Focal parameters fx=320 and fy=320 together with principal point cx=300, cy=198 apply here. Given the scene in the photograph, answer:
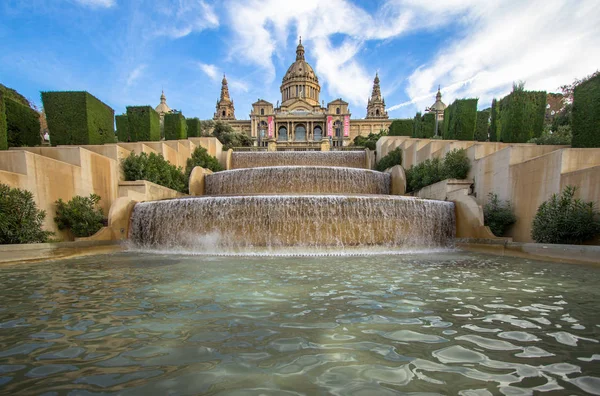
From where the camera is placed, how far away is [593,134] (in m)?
10.5

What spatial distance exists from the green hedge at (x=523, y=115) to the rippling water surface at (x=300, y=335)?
12396mm

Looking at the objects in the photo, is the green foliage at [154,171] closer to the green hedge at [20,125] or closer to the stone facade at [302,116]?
the green hedge at [20,125]

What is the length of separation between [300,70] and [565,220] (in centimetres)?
8899

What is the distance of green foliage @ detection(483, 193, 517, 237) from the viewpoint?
9.44m

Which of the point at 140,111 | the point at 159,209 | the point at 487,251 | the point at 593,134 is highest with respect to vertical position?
the point at 140,111

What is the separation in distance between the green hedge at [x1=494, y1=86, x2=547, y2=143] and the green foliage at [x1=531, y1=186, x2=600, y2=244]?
27.9 ft

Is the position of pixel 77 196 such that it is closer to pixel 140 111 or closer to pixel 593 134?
pixel 140 111

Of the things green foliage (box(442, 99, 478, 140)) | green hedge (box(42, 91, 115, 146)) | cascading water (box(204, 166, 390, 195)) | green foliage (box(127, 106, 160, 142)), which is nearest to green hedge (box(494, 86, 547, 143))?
green foliage (box(442, 99, 478, 140))

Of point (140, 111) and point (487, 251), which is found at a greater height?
point (140, 111)

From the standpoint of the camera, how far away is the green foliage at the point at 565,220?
7.01m

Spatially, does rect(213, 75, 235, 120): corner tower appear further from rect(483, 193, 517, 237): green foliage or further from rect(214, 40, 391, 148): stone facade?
rect(483, 193, 517, 237): green foliage

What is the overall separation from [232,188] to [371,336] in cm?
1359

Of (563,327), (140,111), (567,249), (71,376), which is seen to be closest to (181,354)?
(71,376)

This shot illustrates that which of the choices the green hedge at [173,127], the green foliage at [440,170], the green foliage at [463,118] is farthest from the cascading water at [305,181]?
the green hedge at [173,127]
